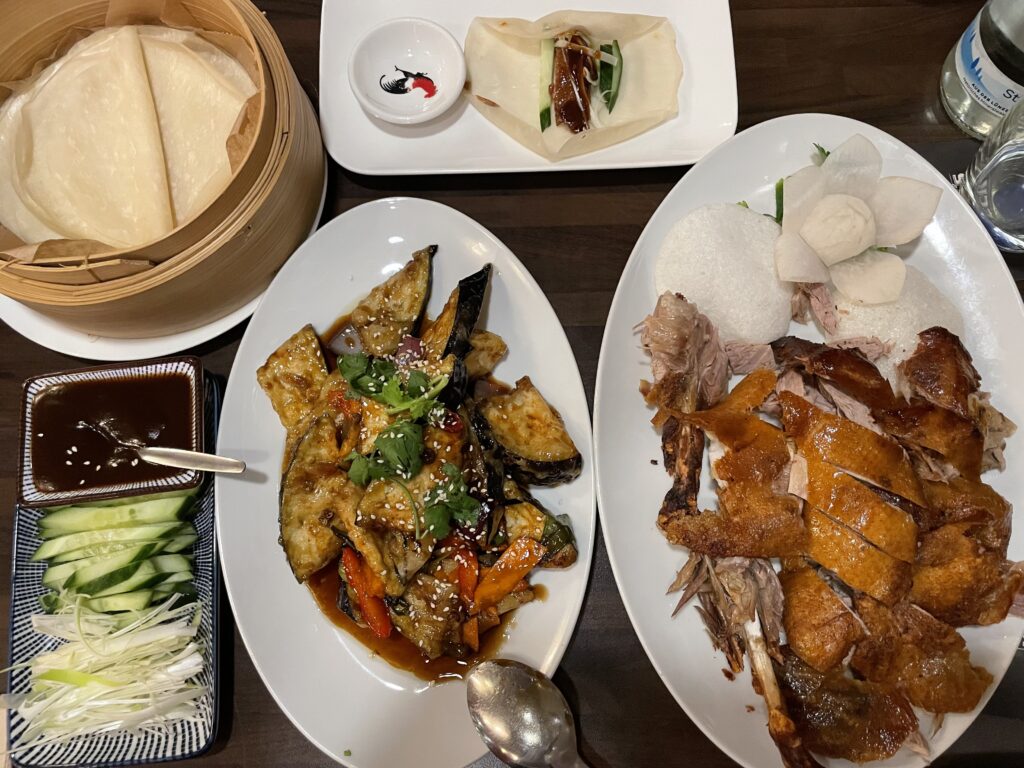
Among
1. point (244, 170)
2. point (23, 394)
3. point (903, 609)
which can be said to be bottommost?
point (903, 609)

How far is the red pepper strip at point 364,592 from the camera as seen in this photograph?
225cm

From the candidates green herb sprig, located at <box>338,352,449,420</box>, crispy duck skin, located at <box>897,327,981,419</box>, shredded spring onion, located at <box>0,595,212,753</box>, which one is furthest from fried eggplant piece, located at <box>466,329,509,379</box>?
crispy duck skin, located at <box>897,327,981,419</box>

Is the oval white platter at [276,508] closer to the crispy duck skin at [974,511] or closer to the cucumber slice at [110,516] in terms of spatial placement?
the cucumber slice at [110,516]

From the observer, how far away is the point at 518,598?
7.45 feet

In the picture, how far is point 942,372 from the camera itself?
88.4 inches

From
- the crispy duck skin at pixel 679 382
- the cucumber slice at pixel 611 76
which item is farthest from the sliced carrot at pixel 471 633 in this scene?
the cucumber slice at pixel 611 76

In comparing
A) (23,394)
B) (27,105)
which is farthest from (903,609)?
(27,105)

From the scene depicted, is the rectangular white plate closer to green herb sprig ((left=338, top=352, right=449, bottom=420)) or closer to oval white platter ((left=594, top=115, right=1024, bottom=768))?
oval white platter ((left=594, top=115, right=1024, bottom=768))

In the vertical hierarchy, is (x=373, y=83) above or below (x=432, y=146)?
above

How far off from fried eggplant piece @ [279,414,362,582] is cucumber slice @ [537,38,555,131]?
4.86 ft

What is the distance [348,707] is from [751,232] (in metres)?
2.23

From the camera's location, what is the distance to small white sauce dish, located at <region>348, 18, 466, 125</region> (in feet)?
8.44

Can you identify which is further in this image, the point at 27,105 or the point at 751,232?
the point at 751,232

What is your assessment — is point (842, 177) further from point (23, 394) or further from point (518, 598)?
point (23, 394)
